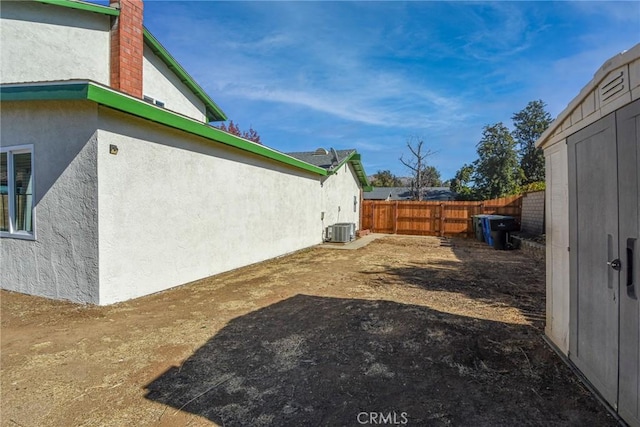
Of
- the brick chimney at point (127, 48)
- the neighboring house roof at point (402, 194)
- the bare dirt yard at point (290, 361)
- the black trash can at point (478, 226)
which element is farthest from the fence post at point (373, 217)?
the neighboring house roof at point (402, 194)

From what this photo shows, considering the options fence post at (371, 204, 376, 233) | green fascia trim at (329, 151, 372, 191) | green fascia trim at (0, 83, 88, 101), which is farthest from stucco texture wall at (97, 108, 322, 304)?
fence post at (371, 204, 376, 233)

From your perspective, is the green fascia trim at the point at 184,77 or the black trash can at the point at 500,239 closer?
the green fascia trim at the point at 184,77

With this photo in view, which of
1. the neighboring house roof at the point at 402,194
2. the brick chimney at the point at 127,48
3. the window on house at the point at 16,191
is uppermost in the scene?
the brick chimney at the point at 127,48

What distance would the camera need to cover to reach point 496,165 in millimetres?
30438

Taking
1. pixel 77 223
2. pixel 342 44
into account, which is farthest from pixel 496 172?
pixel 77 223

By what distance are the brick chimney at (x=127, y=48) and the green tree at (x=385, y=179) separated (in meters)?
42.0

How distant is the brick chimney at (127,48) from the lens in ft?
21.8

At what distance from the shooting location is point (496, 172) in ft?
99.3

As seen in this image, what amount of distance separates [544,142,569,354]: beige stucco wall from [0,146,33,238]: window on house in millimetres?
7334

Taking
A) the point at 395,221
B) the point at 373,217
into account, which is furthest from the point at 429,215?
the point at 373,217

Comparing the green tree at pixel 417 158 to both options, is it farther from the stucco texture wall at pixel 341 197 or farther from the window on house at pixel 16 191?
the window on house at pixel 16 191

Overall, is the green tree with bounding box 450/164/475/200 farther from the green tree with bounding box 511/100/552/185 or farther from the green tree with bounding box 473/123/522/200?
the green tree with bounding box 511/100/552/185

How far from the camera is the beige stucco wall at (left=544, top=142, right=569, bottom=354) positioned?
3.15m

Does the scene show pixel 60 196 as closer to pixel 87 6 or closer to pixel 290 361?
pixel 290 361
